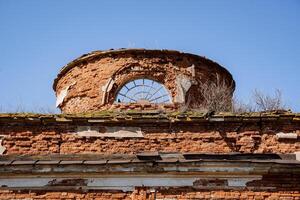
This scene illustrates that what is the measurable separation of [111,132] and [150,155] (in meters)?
1.09

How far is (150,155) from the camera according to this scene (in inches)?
280


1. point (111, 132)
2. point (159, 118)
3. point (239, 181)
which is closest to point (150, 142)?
point (159, 118)

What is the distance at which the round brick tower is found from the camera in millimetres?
12000

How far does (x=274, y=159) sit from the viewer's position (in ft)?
23.4

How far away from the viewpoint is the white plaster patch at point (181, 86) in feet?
39.1

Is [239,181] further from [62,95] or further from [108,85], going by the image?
[62,95]

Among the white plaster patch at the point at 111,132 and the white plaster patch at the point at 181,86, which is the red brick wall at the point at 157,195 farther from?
the white plaster patch at the point at 181,86

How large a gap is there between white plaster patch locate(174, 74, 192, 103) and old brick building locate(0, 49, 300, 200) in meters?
3.82

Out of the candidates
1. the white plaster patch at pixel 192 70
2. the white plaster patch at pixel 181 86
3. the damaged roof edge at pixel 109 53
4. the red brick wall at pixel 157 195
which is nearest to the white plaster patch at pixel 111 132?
the red brick wall at pixel 157 195

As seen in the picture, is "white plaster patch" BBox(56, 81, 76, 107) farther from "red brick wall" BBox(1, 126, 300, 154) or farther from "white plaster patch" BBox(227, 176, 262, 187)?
"white plaster patch" BBox(227, 176, 262, 187)

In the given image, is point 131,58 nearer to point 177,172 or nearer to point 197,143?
point 197,143

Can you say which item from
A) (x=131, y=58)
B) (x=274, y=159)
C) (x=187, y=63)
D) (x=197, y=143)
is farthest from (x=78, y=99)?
(x=274, y=159)

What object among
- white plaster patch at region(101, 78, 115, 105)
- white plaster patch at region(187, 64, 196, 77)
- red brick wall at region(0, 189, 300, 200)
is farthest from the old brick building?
white plaster patch at region(187, 64, 196, 77)

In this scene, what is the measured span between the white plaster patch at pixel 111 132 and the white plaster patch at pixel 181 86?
423 centimetres
